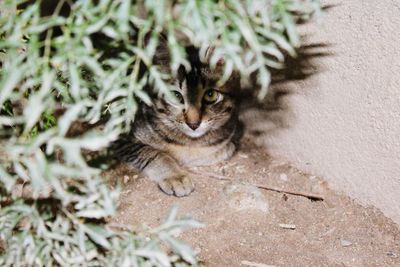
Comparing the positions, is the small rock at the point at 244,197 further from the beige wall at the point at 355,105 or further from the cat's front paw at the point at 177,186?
the beige wall at the point at 355,105

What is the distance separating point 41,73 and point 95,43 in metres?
0.33

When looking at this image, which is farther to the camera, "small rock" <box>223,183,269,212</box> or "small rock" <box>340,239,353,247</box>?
"small rock" <box>223,183,269,212</box>

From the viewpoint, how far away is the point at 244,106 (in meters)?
2.94

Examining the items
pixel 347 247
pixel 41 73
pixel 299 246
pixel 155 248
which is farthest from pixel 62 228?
pixel 347 247

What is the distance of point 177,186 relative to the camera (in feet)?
8.37

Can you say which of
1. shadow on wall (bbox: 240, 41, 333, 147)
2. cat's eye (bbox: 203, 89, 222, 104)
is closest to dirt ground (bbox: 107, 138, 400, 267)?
shadow on wall (bbox: 240, 41, 333, 147)

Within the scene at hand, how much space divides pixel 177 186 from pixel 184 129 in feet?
0.92

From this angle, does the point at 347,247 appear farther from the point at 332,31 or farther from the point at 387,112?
the point at 332,31

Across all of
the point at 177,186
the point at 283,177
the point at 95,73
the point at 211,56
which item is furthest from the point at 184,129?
the point at 95,73

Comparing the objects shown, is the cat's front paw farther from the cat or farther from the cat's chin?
the cat's chin

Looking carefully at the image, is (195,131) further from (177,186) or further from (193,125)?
(177,186)

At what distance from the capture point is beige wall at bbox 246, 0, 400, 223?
2055 millimetres

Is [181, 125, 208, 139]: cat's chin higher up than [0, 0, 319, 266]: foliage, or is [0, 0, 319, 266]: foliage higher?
[0, 0, 319, 266]: foliage

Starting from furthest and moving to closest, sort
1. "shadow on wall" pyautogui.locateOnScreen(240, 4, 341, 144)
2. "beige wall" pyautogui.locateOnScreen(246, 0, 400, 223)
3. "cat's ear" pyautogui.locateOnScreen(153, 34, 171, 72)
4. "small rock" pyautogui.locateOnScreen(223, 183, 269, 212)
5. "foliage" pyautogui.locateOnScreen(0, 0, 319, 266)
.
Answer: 1. "cat's ear" pyautogui.locateOnScreen(153, 34, 171, 72)
2. "small rock" pyautogui.locateOnScreen(223, 183, 269, 212)
3. "shadow on wall" pyautogui.locateOnScreen(240, 4, 341, 144)
4. "beige wall" pyautogui.locateOnScreen(246, 0, 400, 223)
5. "foliage" pyautogui.locateOnScreen(0, 0, 319, 266)
